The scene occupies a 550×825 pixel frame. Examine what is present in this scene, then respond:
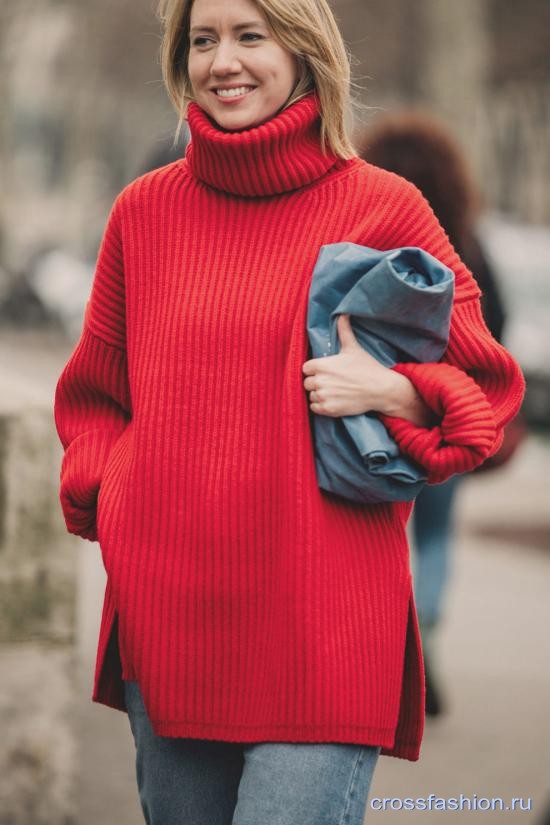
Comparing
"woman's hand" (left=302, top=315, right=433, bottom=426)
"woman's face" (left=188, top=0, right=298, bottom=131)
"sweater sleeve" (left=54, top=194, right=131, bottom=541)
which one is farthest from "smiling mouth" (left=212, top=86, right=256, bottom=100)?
"woman's hand" (left=302, top=315, right=433, bottom=426)

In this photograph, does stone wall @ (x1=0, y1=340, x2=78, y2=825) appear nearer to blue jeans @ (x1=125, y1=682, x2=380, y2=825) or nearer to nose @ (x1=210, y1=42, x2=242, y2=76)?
blue jeans @ (x1=125, y1=682, x2=380, y2=825)

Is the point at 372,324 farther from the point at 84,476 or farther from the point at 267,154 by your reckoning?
the point at 84,476

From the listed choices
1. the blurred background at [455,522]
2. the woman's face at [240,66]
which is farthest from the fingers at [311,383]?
the blurred background at [455,522]

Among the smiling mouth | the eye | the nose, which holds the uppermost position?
the eye

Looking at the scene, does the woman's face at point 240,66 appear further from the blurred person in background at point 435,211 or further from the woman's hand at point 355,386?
the blurred person in background at point 435,211

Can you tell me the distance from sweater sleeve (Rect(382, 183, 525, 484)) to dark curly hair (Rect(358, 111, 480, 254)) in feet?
7.88

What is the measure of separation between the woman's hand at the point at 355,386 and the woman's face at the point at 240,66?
42 centimetres

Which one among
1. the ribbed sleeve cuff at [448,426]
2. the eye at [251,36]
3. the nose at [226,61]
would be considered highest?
the eye at [251,36]

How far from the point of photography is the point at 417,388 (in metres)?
2.41

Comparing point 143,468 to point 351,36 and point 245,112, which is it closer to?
point 245,112

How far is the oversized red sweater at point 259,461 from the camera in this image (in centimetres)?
239

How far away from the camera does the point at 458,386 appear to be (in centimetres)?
238

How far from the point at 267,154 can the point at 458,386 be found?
52 centimetres

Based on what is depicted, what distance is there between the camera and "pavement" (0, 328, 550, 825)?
4328 millimetres
